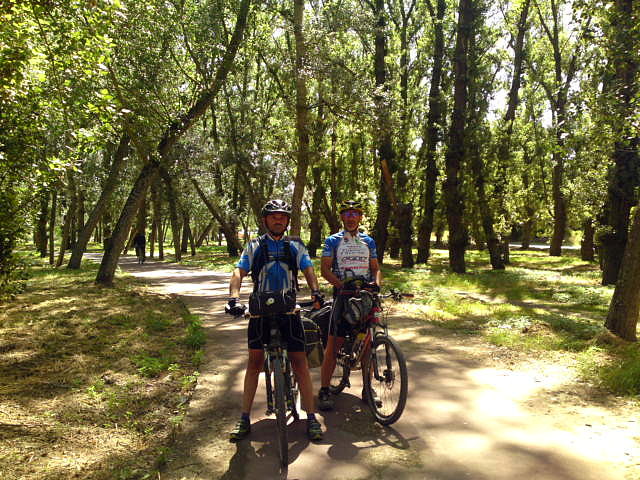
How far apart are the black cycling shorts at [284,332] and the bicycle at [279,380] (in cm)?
5

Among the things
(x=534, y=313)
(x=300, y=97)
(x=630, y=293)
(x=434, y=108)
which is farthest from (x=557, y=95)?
(x=630, y=293)

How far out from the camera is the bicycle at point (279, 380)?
3936mm

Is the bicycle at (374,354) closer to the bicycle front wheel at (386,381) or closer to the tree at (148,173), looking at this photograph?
the bicycle front wheel at (386,381)

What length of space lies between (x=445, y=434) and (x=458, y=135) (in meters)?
16.3

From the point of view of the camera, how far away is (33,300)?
37.8ft

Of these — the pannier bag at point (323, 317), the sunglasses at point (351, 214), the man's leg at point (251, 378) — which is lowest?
the man's leg at point (251, 378)

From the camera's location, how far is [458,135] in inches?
748

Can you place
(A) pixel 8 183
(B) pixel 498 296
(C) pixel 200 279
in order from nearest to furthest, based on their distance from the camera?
(A) pixel 8 183 < (B) pixel 498 296 < (C) pixel 200 279

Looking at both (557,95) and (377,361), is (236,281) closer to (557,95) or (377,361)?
(377,361)

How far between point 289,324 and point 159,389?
8.68 feet

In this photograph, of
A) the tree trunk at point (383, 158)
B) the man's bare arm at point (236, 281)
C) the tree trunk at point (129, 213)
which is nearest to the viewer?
the man's bare arm at point (236, 281)

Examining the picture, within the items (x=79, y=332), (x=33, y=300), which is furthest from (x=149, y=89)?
(x=79, y=332)

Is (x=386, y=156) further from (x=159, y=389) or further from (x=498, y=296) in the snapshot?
(x=159, y=389)

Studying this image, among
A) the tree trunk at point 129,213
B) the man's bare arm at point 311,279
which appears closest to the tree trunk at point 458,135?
the tree trunk at point 129,213
